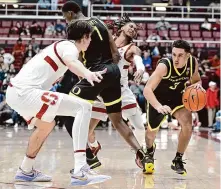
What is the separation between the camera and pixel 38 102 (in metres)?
4.40

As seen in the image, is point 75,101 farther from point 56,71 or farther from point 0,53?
→ point 0,53

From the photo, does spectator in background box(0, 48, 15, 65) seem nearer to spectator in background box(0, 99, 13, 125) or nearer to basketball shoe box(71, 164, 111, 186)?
spectator in background box(0, 99, 13, 125)

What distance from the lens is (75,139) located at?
14.6 ft

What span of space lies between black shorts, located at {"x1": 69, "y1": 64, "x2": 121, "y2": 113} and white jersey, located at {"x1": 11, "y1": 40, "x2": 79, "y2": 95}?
2.22 ft

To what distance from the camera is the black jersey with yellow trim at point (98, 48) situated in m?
5.40

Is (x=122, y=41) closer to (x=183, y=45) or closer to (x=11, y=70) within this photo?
(x=183, y=45)

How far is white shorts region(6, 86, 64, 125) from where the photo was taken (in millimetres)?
4398

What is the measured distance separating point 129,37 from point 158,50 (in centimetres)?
1261

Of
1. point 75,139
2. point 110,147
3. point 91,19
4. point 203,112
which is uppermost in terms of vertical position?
point 91,19

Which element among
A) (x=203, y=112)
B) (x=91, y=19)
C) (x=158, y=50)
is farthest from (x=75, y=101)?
(x=158, y=50)

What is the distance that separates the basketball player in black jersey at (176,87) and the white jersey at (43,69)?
1.15 metres

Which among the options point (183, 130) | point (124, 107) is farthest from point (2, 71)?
point (183, 130)

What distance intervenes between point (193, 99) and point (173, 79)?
Result: 374 millimetres

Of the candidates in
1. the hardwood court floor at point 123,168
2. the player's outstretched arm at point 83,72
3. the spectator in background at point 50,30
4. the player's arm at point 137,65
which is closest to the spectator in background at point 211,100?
the hardwood court floor at point 123,168
